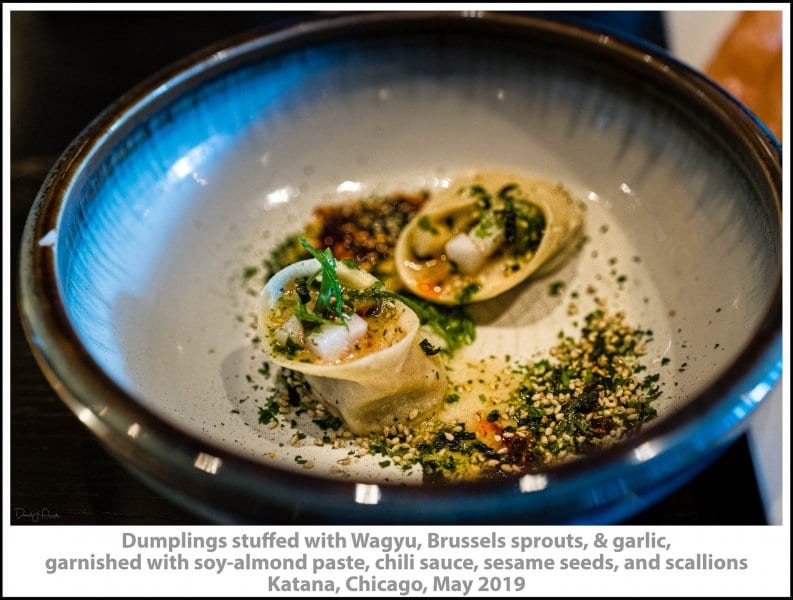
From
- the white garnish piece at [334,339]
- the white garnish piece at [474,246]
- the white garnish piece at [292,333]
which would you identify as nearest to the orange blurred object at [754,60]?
the white garnish piece at [474,246]

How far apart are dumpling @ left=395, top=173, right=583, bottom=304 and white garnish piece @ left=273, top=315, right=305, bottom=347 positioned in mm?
543

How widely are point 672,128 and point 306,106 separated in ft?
4.49

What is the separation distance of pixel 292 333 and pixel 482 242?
797 mm

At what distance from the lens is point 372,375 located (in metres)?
2.15

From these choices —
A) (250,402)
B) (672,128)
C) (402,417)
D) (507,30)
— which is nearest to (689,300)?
(672,128)

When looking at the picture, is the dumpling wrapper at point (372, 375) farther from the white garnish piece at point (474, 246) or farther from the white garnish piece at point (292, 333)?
the white garnish piece at point (474, 246)

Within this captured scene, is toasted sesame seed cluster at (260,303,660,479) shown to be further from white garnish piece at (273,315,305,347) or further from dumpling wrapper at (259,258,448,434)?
white garnish piece at (273,315,305,347)

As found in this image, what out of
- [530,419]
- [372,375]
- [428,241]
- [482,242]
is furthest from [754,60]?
[372,375]

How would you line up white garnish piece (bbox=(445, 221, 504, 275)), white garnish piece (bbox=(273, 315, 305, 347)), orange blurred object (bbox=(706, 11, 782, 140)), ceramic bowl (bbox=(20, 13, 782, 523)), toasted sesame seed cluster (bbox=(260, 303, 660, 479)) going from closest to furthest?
ceramic bowl (bbox=(20, 13, 782, 523)) < toasted sesame seed cluster (bbox=(260, 303, 660, 479)) < white garnish piece (bbox=(273, 315, 305, 347)) < white garnish piece (bbox=(445, 221, 504, 275)) < orange blurred object (bbox=(706, 11, 782, 140))

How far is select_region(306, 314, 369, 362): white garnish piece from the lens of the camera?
2.16 m

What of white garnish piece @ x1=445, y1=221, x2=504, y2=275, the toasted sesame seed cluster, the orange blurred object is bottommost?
the toasted sesame seed cluster

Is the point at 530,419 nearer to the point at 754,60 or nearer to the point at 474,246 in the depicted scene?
the point at 474,246

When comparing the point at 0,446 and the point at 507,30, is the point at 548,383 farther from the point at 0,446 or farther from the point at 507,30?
the point at 0,446

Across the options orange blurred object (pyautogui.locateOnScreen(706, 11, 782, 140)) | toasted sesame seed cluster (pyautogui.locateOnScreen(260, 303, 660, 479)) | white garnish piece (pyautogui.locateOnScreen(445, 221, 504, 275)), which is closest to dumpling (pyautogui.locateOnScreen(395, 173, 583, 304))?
white garnish piece (pyautogui.locateOnScreen(445, 221, 504, 275))
